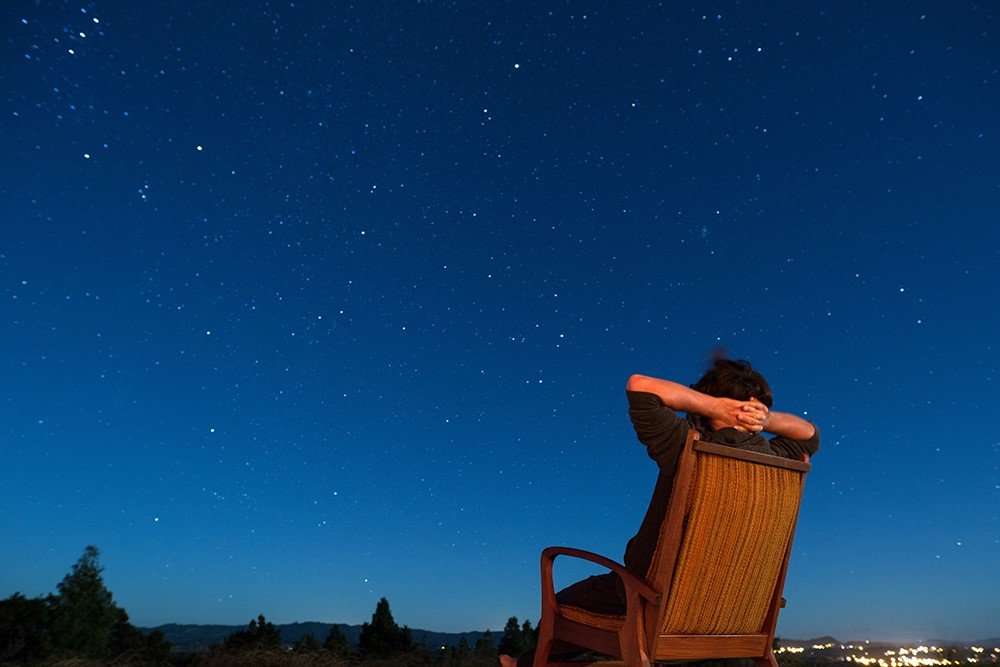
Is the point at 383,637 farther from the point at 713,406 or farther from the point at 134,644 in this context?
the point at 713,406

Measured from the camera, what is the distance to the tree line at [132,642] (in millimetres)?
4934

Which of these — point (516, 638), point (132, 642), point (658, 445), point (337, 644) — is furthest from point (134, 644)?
point (658, 445)

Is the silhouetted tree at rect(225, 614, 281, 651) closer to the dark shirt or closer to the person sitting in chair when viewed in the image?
the person sitting in chair

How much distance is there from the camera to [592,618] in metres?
2.35

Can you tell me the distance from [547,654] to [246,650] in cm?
359

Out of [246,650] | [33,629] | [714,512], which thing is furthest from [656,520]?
[33,629]

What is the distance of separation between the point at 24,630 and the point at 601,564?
4740 millimetres

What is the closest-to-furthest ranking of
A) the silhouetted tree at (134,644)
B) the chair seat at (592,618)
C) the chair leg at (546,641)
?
the chair seat at (592,618), the chair leg at (546,641), the silhouetted tree at (134,644)

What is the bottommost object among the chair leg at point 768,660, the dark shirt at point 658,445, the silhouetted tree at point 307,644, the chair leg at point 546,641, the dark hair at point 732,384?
the chair leg at point 768,660

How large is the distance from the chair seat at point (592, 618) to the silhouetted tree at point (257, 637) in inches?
142

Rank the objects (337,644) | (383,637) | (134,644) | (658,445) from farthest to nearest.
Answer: (383,637) < (337,644) < (134,644) < (658,445)

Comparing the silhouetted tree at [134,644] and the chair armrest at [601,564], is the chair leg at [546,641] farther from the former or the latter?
the silhouetted tree at [134,644]

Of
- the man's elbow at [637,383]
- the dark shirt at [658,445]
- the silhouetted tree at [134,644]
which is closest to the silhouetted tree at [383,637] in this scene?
the silhouetted tree at [134,644]

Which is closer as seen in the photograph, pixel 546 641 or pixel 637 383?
pixel 637 383
